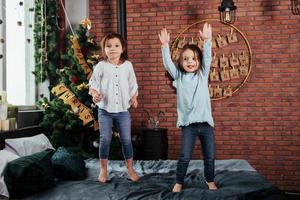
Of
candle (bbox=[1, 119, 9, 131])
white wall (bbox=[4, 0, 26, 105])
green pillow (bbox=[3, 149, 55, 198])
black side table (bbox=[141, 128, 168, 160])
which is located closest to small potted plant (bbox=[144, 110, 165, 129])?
black side table (bbox=[141, 128, 168, 160])

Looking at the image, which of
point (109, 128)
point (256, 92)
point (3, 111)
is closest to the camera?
point (109, 128)

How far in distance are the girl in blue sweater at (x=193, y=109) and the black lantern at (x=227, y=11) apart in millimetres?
1891

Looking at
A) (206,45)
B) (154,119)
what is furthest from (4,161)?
(154,119)

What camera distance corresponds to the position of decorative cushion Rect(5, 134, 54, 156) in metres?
3.37

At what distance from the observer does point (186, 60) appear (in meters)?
2.79

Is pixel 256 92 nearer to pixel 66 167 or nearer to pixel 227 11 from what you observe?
pixel 227 11

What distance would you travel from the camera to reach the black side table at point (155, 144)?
4.70 metres

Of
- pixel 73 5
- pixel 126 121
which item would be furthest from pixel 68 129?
pixel 73 5

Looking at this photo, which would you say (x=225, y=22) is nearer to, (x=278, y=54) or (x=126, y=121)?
(x=278, y=54)

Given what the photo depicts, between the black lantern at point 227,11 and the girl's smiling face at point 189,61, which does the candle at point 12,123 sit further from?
the black lantern at point 227,11

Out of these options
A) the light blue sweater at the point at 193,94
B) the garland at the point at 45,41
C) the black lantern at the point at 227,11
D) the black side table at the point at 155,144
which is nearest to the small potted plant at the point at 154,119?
the black side table at the point at 155,144

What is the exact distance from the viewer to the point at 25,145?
11.4 feet

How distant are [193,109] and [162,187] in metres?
0.65

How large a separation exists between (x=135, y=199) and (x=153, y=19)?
3.25m
